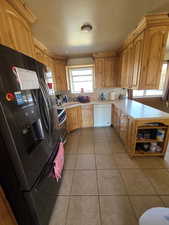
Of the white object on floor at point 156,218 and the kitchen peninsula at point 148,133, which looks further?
the kitchen peninsula at point 148,133

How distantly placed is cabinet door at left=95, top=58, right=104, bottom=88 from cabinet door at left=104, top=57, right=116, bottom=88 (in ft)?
0.35

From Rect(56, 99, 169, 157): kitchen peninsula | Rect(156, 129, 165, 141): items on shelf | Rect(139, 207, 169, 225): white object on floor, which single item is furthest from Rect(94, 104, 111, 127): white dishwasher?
Rect(139, 207, 169, 225): white object on floor

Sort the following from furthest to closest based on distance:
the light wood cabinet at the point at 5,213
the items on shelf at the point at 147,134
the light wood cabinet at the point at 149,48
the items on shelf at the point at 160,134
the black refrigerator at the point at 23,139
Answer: the items on shelf at the point at 147,134 → the items on shelf at the point at 160,134 → the light wood cabinet at the point at 149,48 → the light wood cabinet at the point at 5,213 → the black refrigerator at the point at 23,139

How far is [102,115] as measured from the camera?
3.48 m

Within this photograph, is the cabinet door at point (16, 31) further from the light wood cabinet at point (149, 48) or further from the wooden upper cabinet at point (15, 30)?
the light wood cabinet at point (149, 48)

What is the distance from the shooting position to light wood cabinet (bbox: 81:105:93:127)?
3391 mm

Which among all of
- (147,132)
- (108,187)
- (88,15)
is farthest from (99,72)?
(108,187)

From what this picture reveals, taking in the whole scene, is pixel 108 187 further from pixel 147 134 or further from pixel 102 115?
pixel 102 115

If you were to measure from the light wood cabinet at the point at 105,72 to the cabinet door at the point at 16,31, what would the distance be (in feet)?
7.78

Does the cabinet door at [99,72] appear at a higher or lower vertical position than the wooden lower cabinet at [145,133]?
higher

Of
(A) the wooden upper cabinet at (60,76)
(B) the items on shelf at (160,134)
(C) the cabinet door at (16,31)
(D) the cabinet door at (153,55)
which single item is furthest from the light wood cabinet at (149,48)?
(A) the wooden upper cabinet at (60,76)

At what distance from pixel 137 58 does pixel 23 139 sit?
2447 millimetres

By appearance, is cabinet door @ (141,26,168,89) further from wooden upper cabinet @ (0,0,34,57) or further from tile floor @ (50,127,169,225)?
wooden upper cabinet @ (0,0,34,57)

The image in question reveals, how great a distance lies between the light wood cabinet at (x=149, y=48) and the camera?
1.65 m
